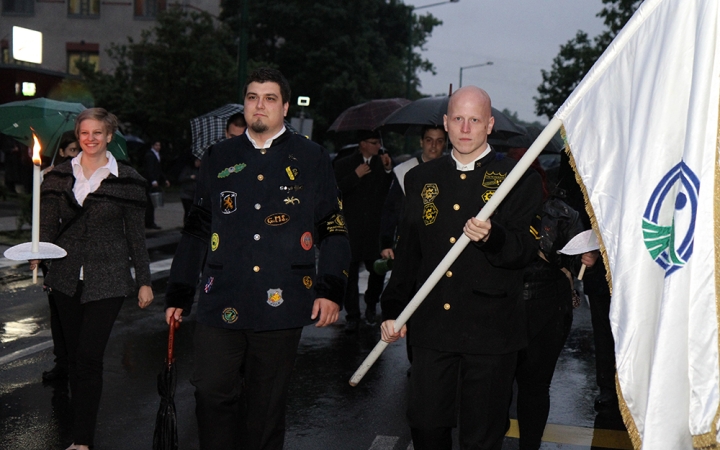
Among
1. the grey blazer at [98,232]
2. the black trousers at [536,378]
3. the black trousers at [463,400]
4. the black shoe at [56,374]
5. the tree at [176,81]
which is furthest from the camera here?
the tree at [176,81]

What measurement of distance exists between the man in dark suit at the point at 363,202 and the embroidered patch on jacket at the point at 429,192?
200 inches

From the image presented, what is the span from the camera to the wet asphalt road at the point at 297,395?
610cm

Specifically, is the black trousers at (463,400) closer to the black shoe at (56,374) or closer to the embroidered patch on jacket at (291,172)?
the embroidered patch on jacket at (291,172)

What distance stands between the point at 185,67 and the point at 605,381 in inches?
1063

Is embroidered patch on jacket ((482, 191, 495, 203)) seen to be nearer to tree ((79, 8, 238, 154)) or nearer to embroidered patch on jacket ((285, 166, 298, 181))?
embroidered patch on jacket ((285, 166, 298, 181))

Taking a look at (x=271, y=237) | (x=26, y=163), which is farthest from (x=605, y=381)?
(x=26, y=163)

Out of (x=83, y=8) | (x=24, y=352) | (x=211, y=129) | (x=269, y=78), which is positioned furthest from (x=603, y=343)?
(x=83, y=8)

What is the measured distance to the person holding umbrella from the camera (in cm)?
546

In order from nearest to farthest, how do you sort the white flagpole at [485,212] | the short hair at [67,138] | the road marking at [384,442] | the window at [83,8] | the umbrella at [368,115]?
the white flagpole at [485,212], the road marking at [384,442], the short hair at [67,138], the umbrella at [368,115], the window at [83,8]

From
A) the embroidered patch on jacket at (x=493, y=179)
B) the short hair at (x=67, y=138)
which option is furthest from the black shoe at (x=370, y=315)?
the embroidered patch on jacket at (x=493, y=179)

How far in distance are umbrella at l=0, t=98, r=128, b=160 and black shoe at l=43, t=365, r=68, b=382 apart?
2236mm

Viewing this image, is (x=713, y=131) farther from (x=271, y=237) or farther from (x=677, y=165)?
(x=271, y=237)

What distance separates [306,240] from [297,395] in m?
2.88

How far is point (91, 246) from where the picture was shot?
5730mm
